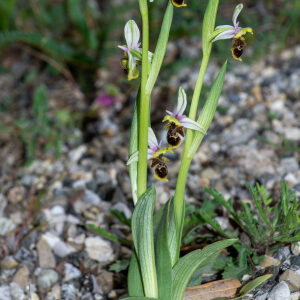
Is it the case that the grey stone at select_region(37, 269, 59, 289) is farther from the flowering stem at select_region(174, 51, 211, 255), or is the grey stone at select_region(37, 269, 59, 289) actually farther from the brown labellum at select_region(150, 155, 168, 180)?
the brown labellum at select_region(150, 155, 168, 180)

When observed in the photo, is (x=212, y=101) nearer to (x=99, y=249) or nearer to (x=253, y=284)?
(x=253, y=284)

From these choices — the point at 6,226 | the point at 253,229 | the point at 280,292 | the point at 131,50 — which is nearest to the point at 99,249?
the point at 6,226

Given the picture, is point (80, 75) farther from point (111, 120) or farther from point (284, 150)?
point (284, 150)

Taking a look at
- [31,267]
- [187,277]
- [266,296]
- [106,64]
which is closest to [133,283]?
[187,277]

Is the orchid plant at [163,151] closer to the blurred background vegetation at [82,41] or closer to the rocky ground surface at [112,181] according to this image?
the rocky ground surface at [112,181]

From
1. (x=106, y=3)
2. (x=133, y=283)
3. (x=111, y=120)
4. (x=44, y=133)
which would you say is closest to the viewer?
(x=133, y=283)

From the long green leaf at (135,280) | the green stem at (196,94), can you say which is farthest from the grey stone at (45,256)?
the green stem at (196,94)
